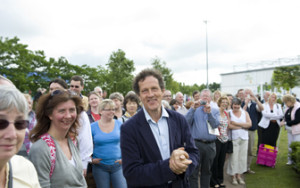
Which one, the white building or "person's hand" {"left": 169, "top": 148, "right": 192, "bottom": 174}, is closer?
"person's hand" {"left": 169, "top": 148, "right": 192, "bottom": 174}

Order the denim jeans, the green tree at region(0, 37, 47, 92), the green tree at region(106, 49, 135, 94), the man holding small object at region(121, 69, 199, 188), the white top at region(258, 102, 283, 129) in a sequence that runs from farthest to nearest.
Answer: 1. the green tree at region(106, 49, 135, 94)
2. the green tree at region(0, 37, 47, 92)
3. the white top at region(258, 102, 283, 129)
4. the denim jeans
5. the man holding small object at region(121, 69, 199, 188)

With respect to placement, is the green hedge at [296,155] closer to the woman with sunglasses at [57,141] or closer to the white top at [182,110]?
the white top at [182,110]

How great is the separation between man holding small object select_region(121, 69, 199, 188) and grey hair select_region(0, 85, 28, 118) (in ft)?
3.19

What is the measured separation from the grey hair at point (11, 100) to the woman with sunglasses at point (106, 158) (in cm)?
268

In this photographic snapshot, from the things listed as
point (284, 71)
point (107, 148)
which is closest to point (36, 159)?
point (107, 148)

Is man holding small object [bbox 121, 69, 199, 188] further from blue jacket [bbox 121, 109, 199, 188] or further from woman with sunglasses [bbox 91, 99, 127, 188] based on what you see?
woman with sunglasses [bbox 91, 99, 127, 188]

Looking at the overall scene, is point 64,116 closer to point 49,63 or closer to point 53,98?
point 53,98

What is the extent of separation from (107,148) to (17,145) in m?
2.67

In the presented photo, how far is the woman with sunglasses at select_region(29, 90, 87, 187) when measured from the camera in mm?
2006

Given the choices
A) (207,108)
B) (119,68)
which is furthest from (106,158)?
(119,68)

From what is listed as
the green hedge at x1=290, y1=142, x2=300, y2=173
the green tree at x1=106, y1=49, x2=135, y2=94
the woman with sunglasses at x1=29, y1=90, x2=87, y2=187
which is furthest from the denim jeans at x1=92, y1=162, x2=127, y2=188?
the green tree at x1=106, y1=49, x2=135, y2=94

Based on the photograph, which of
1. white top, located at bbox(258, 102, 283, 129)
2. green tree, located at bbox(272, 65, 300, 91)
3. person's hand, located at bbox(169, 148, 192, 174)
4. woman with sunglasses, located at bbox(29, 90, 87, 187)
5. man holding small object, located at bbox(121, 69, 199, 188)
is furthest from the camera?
green tree, located at bbox(272, 65, 300, 91)

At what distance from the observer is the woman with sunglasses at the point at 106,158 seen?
149 inches

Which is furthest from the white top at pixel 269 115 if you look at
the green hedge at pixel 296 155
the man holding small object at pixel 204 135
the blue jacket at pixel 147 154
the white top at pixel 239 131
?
the blue jacket at pixel 147 154
